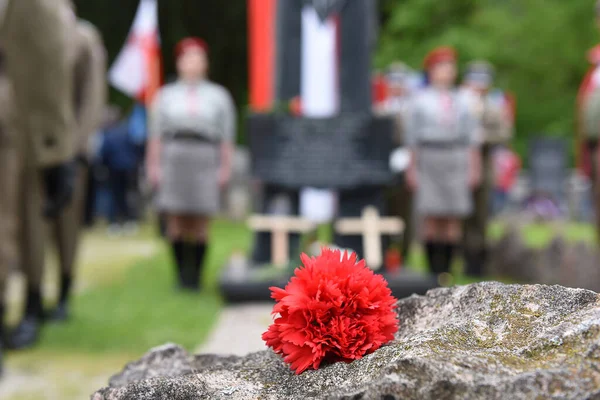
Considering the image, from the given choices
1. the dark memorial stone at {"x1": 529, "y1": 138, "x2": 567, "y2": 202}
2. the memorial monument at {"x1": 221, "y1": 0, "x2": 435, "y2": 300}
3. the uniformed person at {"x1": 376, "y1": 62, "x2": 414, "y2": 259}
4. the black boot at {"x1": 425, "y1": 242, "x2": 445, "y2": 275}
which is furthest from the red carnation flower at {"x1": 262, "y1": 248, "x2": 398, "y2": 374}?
the dark memorial stone at {"x1": 529, "y1": 138, "x2": 567, "y2": 202}

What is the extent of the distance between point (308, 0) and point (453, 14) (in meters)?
14.9

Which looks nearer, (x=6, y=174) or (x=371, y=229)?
(x=6, y=174)

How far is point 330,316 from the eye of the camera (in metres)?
1.30

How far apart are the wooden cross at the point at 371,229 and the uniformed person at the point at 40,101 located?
2475 millimetres

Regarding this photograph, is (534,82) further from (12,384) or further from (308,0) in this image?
(12,384)

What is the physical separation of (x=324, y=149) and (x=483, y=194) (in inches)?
80.5

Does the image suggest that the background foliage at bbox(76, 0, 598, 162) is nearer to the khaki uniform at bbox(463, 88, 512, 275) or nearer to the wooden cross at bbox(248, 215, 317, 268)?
the khaki uniform at bbox(463, 88, 512, 275)

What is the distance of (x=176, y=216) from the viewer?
5.89m

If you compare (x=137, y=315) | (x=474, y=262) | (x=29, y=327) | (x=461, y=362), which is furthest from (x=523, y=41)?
(x=461, y=362)

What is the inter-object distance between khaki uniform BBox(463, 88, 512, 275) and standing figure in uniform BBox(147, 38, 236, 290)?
2.53 m

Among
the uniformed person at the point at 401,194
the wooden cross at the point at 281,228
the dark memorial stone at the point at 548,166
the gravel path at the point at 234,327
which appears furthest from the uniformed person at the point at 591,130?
the dark memorial stone at the point at 548,166

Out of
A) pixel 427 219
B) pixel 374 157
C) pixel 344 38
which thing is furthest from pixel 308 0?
pixel 427 219

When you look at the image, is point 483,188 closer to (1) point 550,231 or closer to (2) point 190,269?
(2) point 190,269

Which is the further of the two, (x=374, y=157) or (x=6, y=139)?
(x=374, y=157)
